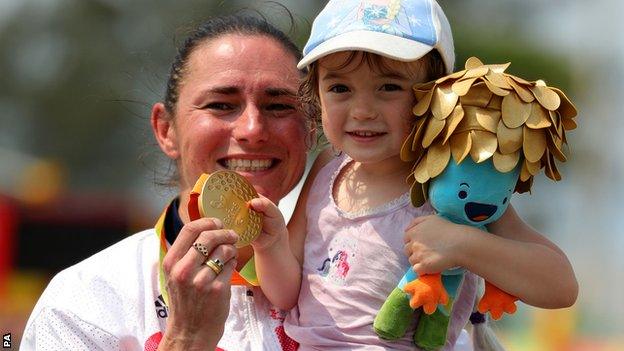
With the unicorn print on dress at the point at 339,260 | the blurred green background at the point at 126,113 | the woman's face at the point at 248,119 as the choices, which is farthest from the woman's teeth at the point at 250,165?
the blurred green background at the point at 126,113

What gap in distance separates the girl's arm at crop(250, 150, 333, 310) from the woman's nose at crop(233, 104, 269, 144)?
0.28 m

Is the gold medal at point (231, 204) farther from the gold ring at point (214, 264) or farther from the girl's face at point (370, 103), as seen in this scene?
the girl's face at point (370, 103)

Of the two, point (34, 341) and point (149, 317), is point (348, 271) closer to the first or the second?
point (149, 317)

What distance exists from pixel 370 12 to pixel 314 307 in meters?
0.74

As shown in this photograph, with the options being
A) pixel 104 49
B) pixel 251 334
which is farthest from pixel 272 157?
pixel 104 49

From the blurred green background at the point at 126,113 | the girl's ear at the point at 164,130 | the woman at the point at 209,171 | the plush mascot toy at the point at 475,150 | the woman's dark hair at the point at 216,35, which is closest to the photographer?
the plush mascot toy at the point at 475,150

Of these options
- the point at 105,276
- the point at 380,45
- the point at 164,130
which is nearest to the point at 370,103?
the point at 380,45

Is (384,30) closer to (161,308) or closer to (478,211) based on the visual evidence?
(478,211)

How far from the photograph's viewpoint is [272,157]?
3.54 meters

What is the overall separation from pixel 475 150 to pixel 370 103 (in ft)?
0.96

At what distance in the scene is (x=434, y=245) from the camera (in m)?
2.82

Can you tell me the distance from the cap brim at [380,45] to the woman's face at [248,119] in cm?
63

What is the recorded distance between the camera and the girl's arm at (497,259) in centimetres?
281

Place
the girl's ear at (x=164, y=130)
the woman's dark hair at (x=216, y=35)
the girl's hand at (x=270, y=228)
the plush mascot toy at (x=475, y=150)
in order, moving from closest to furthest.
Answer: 1. the plush mascot toy at (x=475, y=150)
2. the girl's hand at (x=270, y=228)
3. the woman's dark hair at (x=216, y=35)
4. the girl's ear at (x=164, y=130)
